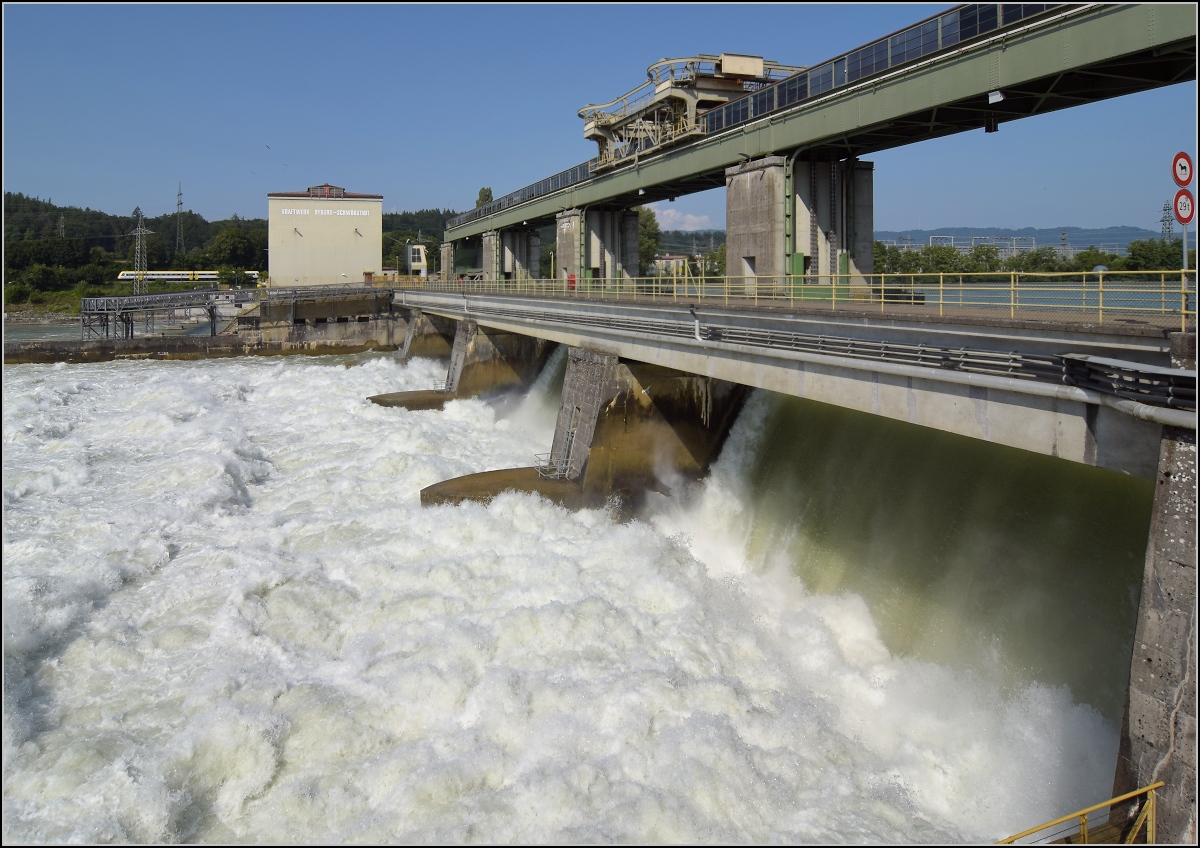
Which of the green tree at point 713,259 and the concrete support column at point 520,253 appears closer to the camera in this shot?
the concrete support column at point 520,253

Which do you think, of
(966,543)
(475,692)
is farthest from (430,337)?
(966,543)

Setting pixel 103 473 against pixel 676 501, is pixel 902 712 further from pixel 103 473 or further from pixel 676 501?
pixel 103 473

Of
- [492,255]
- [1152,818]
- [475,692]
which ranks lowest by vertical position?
[475,692]

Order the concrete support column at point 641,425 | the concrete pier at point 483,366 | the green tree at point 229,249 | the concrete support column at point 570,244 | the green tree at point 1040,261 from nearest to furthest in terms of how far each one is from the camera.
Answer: the concrete support column at point 641,425, the green tree at point 1040,261, the concrete pier at point 483,366, the concrete support column at point 570,244, the green tree at point 229,249

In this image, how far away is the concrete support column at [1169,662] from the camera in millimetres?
6566

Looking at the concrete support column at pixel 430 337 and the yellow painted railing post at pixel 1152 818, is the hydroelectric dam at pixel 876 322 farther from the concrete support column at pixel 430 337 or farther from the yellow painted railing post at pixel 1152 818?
the concrete support column at pixel 430 337

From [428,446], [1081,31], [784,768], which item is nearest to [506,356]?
[428,446]

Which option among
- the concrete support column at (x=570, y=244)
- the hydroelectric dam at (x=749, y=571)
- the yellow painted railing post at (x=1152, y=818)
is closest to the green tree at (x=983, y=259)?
the hydroelectric dam at (x=749, y=571)

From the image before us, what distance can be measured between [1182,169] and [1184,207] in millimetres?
439

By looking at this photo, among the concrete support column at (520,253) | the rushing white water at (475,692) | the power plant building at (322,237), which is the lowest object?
the rushing white water at (475,692)

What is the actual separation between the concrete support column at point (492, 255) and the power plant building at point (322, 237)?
2073 centimetres

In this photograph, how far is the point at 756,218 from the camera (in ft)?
75.4

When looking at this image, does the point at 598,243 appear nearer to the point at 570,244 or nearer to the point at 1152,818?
the point at 570,244

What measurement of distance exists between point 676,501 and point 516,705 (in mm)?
9515
